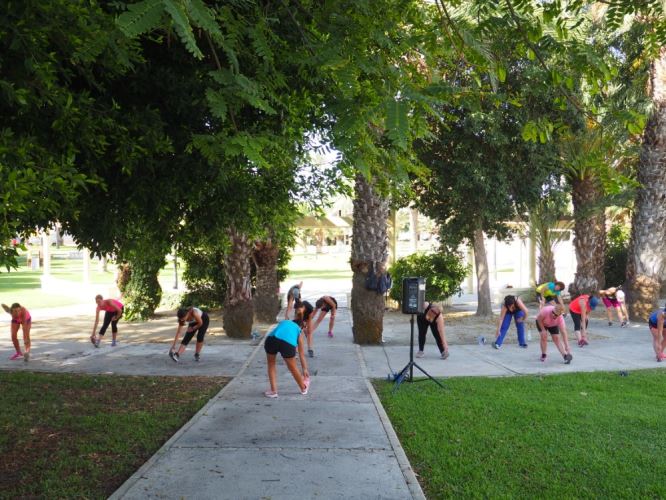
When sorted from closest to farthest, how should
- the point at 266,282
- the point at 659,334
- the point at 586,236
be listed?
the point at 659,334, the point at 266,282, the point at 586,236

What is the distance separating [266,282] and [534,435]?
12.3 meters

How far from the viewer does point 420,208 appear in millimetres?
19375

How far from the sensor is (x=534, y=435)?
19.7 feet

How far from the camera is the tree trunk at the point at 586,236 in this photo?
20062mm

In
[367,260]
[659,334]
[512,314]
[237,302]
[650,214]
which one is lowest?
[659,334]

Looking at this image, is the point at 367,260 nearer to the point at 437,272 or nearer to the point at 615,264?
the point at 437,272

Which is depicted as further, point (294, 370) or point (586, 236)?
point (586, 236)

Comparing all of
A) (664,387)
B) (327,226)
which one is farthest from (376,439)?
(327,226)

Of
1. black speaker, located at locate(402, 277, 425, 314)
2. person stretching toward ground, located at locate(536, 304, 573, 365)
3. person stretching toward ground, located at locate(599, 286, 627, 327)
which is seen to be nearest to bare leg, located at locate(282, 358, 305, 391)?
black speaker, located at locate(402, 277, 425, 314)

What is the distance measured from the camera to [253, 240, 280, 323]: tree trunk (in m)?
17.4

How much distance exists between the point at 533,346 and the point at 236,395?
23.9 ft

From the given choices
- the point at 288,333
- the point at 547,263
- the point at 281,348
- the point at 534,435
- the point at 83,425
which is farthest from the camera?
the point at 547,263

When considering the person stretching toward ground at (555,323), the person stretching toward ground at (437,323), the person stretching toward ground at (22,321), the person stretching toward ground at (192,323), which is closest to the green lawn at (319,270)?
the person stretching toward ground at (437,323)

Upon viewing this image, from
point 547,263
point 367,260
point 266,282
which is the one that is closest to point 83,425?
point 367,260
